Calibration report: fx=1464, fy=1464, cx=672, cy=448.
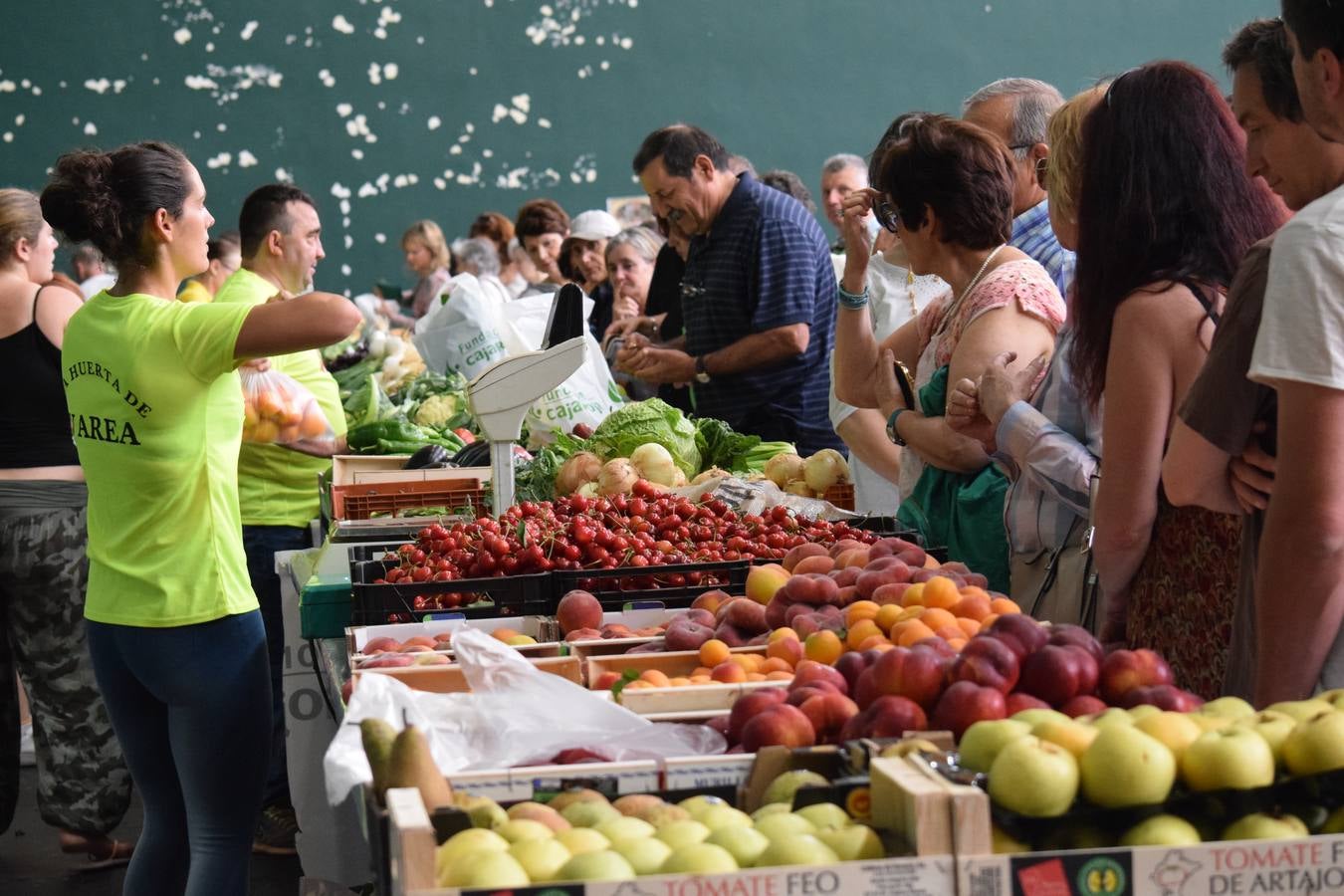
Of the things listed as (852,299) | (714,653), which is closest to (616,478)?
(852,299)

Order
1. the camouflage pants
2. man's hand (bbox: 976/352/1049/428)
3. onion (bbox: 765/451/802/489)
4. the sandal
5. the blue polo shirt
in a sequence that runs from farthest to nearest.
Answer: the blue polo shirt < the sandal < the camouflage pants < onion (bbox: 765/451/802/489) < man's hand (bbox: 976/352/1049/428)

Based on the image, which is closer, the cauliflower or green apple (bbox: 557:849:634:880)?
green apple (bbox: 557:849:634:880)

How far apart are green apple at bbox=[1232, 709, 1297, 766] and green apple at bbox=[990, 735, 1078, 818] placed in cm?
20

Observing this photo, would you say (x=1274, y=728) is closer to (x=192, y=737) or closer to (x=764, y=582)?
(x=764, y=582)

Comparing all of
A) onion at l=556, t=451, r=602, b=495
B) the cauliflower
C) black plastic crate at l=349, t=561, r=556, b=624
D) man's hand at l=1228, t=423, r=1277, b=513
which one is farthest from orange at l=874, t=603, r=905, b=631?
the cauliflower

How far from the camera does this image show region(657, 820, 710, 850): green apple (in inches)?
52.2

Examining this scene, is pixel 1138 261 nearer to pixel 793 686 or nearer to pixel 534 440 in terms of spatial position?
pixel 793 686

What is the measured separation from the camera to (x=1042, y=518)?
98.0 inches

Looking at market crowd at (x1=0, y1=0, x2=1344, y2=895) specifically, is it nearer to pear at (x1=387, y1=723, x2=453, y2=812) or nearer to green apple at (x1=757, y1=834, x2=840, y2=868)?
green apple at (x1=757, y1=834, x2=840, y2=868)

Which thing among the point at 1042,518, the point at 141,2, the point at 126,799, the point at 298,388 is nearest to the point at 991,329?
the point at 1042,518

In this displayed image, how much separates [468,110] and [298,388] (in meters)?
7.40

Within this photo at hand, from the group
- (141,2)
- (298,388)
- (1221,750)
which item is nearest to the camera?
(1221,750)

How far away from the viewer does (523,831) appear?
4.36 ft

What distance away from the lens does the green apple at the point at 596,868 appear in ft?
4.09
